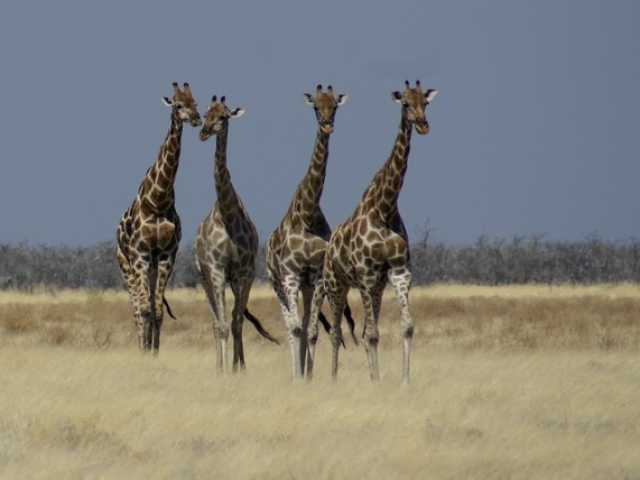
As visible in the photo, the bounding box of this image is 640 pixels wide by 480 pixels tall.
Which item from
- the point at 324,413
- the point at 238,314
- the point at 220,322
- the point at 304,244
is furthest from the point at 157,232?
the point at 324,413

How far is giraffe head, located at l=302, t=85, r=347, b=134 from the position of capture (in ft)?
48.1

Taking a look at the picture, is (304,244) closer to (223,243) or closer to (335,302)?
(335,302)

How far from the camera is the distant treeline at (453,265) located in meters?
46.4

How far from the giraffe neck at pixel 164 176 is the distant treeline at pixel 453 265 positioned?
27.8 meters

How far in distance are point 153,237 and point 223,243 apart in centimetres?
153

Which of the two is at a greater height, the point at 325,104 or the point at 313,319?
the point at 325,104

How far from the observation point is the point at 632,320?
971 inches

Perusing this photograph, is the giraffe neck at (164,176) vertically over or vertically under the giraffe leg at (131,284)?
over

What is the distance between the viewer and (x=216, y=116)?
15.5m

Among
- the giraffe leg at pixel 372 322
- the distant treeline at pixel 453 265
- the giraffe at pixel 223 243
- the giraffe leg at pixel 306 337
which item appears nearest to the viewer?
the giraffe leg at pixel 372 322

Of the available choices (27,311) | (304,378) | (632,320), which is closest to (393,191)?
(304,378)

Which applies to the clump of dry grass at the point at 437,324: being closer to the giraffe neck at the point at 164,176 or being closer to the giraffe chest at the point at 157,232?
the giraffe chest at the point at 157,232

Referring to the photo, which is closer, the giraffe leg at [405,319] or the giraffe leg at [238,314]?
the giraffe leg at [405,319]

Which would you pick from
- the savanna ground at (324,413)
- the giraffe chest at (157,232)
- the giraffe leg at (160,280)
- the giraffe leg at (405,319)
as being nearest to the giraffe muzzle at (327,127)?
the giraffe leg at (405,319)
